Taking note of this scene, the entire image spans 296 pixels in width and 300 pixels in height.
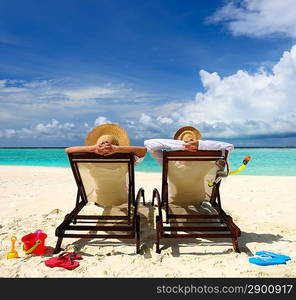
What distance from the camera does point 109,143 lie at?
11.9 feet

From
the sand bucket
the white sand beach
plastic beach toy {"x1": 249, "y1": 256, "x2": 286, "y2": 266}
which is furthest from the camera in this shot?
the sand bucket

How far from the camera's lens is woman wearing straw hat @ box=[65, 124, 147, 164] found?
143 inches

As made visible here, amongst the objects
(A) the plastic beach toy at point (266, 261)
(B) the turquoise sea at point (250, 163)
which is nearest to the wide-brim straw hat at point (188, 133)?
(A) the plastic beach toy at point (266, 261)

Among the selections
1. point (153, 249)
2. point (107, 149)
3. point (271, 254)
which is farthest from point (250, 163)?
point (107, 149)

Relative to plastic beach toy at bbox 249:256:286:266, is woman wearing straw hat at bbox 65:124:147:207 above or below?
above

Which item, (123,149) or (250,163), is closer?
(123,149)

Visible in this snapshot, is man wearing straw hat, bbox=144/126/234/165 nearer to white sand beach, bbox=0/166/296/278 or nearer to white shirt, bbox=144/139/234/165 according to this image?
white shirt, bbox=144/139/234/165

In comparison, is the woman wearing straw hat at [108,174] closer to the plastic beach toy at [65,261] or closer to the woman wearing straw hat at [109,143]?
the woman wearing straw hat at [109,143]

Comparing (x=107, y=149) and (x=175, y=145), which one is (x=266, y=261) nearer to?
(x=175, y=145)

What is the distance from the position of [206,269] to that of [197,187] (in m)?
1.47

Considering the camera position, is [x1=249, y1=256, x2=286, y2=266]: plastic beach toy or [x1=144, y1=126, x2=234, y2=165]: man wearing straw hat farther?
[x1=144, y1=126, x2=234, y2=165]: man wearing straw hat

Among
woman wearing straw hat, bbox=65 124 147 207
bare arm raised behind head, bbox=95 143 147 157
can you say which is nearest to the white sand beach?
woman wearing straw hat, bbox=65 124 147 207

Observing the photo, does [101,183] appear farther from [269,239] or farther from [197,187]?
[269,239]
